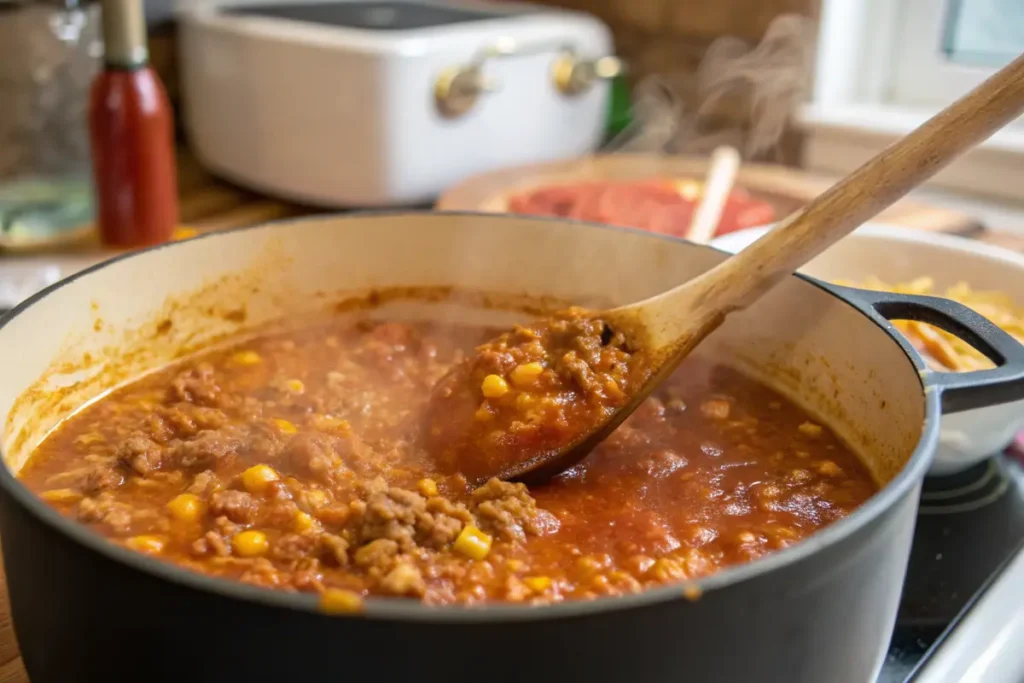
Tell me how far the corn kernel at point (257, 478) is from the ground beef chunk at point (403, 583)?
301 mm

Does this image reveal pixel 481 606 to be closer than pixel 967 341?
Yes

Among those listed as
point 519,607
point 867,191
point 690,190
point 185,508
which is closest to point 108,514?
point 185,508

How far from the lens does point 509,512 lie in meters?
1.12

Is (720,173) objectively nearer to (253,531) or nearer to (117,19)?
(117,19)

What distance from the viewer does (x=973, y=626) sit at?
118 cm

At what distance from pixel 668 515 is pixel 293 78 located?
159 centimetres

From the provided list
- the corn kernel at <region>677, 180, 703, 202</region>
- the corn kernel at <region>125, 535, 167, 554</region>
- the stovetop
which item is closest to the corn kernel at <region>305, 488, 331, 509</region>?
the corn kernel at <region>125, 535, 167, 554</region>

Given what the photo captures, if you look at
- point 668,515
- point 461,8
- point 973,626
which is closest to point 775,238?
point 668,515

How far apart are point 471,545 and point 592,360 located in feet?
1.21

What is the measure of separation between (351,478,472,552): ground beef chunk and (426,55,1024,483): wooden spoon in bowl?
199 millimetres

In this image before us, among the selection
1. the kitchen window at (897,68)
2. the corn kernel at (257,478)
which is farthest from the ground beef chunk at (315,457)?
the kitchen window at (897,68)

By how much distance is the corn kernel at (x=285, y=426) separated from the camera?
54.0 inches

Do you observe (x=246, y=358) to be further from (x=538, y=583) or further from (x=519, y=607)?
(x=519, y=607)

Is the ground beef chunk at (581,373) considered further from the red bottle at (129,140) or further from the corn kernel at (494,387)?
the red bottle at (129,140)
